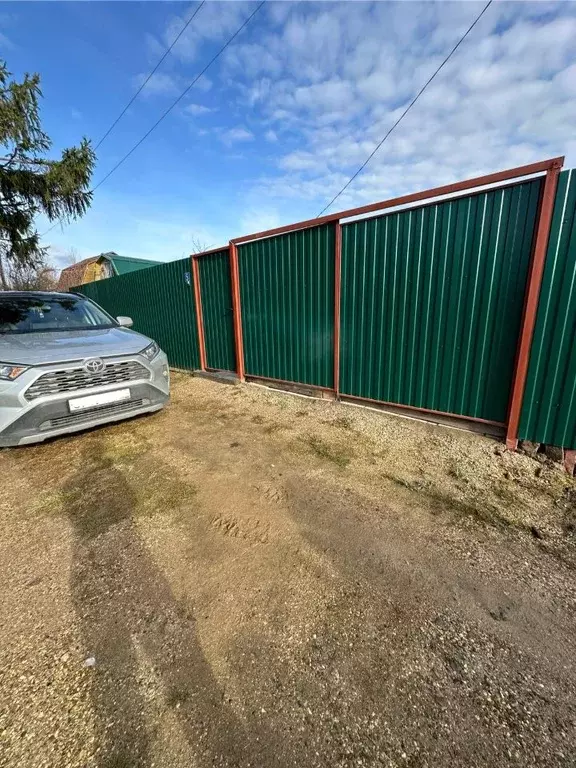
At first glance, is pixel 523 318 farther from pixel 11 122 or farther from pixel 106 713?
pixel 11 122

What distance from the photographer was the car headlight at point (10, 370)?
108 inches

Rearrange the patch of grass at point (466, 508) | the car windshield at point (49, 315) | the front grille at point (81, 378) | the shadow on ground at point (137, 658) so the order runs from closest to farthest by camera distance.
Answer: the shadow on ground at point (137, 658) → the patch of grass at point (466, 508) → the front grille at point (81, 378) → the car windshield at point (49, 315)

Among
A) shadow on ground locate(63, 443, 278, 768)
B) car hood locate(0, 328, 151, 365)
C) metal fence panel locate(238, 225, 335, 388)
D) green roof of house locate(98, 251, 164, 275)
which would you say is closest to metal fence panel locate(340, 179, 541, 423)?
metal fence panel locate(238, 225, 335, 388)

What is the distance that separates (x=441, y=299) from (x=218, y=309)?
4.05 m

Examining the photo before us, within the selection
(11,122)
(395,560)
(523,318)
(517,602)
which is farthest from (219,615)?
(11,122)

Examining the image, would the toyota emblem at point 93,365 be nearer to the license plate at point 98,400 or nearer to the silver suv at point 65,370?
the silver suv at point 65,370

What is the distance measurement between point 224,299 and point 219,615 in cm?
525

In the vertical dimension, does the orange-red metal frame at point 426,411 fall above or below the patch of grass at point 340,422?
above

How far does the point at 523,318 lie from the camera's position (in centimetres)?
301

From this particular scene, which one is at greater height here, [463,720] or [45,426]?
[45,426]

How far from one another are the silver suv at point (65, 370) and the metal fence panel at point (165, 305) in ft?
8.83

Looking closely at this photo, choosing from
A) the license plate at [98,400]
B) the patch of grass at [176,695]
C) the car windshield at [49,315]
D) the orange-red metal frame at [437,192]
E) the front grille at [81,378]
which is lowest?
the patch of grass at [176,695]

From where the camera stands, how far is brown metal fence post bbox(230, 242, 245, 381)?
5570mm

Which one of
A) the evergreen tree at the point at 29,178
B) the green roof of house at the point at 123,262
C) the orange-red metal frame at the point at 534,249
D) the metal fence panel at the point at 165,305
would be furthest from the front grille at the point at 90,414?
the green roof of house at the point at 123,262
